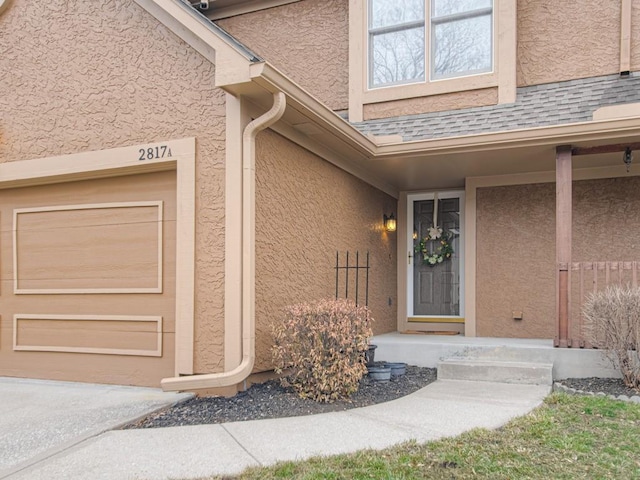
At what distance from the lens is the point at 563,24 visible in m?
7.84

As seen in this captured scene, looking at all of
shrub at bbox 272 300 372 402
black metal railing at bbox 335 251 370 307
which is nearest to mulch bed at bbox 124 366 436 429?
shrub at bbox 272 300 372 402

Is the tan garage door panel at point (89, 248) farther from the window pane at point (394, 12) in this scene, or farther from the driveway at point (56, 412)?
the window pane at point (394, 12)

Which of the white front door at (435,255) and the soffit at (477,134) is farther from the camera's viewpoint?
the white front door at (435,255)

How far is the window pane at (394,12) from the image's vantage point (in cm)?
834

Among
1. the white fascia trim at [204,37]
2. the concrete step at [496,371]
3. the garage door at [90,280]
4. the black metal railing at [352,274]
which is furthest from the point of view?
the black metal railing at [352,274]

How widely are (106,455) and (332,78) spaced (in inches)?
273

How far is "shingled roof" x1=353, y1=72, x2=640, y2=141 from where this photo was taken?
6883 millimetres

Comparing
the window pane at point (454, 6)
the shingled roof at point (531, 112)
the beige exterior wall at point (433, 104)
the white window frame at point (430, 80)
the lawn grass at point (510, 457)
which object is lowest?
the lawn grass at point (510, 457)

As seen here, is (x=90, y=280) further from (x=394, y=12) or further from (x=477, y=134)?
(x=394, y=12)

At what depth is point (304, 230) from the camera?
6.40m

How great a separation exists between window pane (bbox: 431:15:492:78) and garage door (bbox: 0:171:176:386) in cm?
471

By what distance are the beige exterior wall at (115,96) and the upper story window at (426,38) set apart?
3878 mm

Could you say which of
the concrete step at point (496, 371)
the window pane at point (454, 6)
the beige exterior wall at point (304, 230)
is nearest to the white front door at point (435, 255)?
the beige exterior wall at point (304, 230)

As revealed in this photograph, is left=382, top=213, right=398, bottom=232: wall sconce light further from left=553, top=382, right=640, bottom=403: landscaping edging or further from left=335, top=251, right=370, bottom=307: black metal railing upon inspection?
left=553, top=382, right=640, bottom=403: landscaping edging
